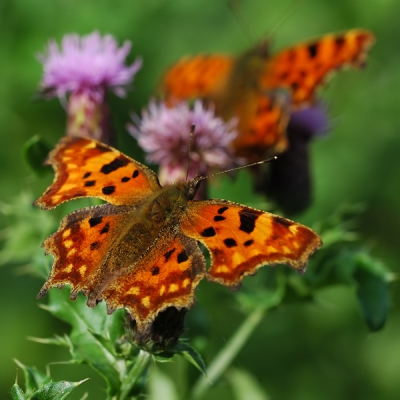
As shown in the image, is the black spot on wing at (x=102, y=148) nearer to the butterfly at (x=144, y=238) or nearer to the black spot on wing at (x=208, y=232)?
the butterfly at (x=144, y=238)

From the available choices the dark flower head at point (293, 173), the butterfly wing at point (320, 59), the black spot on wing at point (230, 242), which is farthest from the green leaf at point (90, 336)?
the butterfly wing at point (320, 59)

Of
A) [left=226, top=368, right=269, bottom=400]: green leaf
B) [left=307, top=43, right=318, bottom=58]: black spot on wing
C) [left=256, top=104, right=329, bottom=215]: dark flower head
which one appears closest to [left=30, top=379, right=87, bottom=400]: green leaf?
[left=226, top=368, right=269, bottom=400]: green leaf

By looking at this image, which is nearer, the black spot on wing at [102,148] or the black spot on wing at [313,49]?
the black spot on wing at [102,148]

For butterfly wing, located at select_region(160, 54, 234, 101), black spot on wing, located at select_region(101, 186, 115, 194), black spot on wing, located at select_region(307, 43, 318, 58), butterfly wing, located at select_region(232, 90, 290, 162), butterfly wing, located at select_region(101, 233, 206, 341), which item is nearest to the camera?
butterfly wing, located at select_region(101, 233, 206, 341)

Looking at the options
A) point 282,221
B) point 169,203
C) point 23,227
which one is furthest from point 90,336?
point 23,227

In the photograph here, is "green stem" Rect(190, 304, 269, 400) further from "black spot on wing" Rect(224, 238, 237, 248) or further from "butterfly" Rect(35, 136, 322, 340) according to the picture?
"black spot on wing" Rect(224, 238, 237, 248)

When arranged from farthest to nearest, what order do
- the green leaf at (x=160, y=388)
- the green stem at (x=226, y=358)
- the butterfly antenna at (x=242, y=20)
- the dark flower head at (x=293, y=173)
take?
the butterfly antenna at (x=242, y=20) → the dark flower head at (x=293, y=173) → the green leaf at (x=160, y=388) → the green stem at (x=226, y=358)

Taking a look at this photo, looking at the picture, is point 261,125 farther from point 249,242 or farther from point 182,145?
point 249,242
